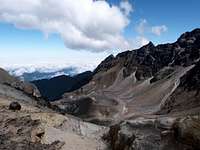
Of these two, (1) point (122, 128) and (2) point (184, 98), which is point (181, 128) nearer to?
(1) point (122, 128)

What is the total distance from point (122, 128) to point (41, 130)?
8077mm

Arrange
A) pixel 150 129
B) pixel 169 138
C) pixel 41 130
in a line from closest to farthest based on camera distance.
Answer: pixel 169 138
pixel 150 129
pixel 41 130

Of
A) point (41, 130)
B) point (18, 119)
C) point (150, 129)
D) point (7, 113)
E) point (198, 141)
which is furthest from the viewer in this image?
point (7, 113)

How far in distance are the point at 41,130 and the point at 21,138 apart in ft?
10.6

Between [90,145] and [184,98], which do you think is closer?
[90,145]

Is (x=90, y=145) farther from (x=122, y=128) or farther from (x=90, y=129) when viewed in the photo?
(x=90, y=129)

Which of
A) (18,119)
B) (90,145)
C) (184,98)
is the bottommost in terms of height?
(90,145)

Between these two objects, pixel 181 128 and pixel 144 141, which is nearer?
pixel 181 128

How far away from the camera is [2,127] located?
128 ft

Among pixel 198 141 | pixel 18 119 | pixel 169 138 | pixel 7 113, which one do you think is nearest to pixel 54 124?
pixel 7 113

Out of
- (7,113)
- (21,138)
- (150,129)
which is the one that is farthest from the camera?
(7,113)

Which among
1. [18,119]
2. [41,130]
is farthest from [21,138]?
[18,119]

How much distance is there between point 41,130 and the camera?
126 ft

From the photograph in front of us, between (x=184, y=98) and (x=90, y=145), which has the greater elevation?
(x=184, y=98)
